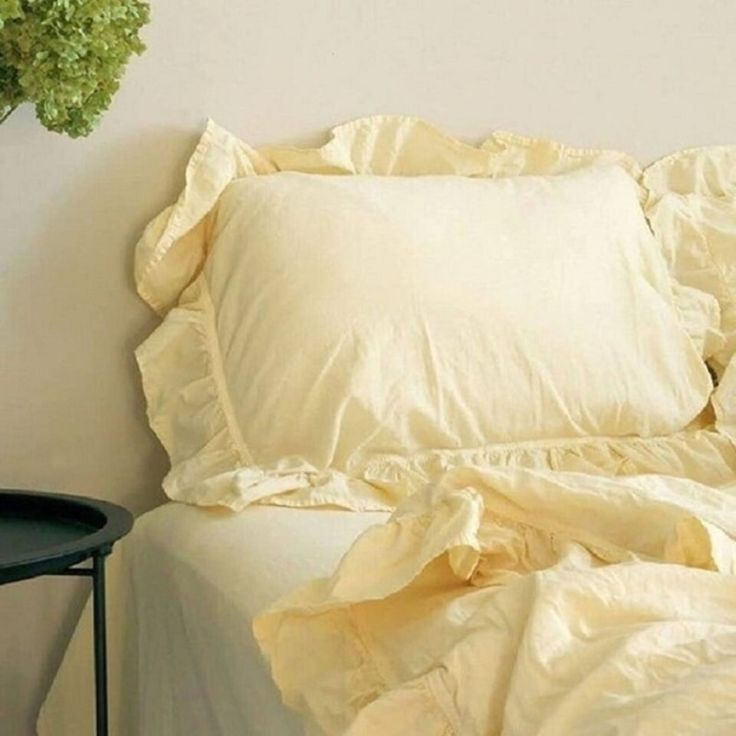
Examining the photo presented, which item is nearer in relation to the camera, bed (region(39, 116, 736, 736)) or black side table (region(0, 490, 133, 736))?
bed (region(39, 116, 736, 736))

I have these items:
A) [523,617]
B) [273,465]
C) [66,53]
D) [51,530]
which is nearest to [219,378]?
[273,465]

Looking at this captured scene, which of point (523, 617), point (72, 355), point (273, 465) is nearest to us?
point (523, 617)

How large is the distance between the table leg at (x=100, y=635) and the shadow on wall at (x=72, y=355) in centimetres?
33

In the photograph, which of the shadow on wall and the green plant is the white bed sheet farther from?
the green plant

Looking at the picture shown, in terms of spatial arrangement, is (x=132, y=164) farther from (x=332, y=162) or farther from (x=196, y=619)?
(x=196, y=619)

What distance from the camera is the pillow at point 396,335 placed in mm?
1529

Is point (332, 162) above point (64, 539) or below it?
above

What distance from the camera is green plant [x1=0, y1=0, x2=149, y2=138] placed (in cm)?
140

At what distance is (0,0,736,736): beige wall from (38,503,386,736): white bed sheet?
0.12 metres

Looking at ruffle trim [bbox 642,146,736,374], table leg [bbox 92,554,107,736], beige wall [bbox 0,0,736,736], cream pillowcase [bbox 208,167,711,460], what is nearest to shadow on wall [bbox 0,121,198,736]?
beige wall [bbox 0,0,736,736]

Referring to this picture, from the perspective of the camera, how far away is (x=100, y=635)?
1381mm

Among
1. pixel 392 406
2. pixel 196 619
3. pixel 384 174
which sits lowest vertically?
pixel 196 619

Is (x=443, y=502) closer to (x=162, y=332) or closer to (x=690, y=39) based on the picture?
(x=162, y=332)

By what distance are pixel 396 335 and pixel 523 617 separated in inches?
23.4
